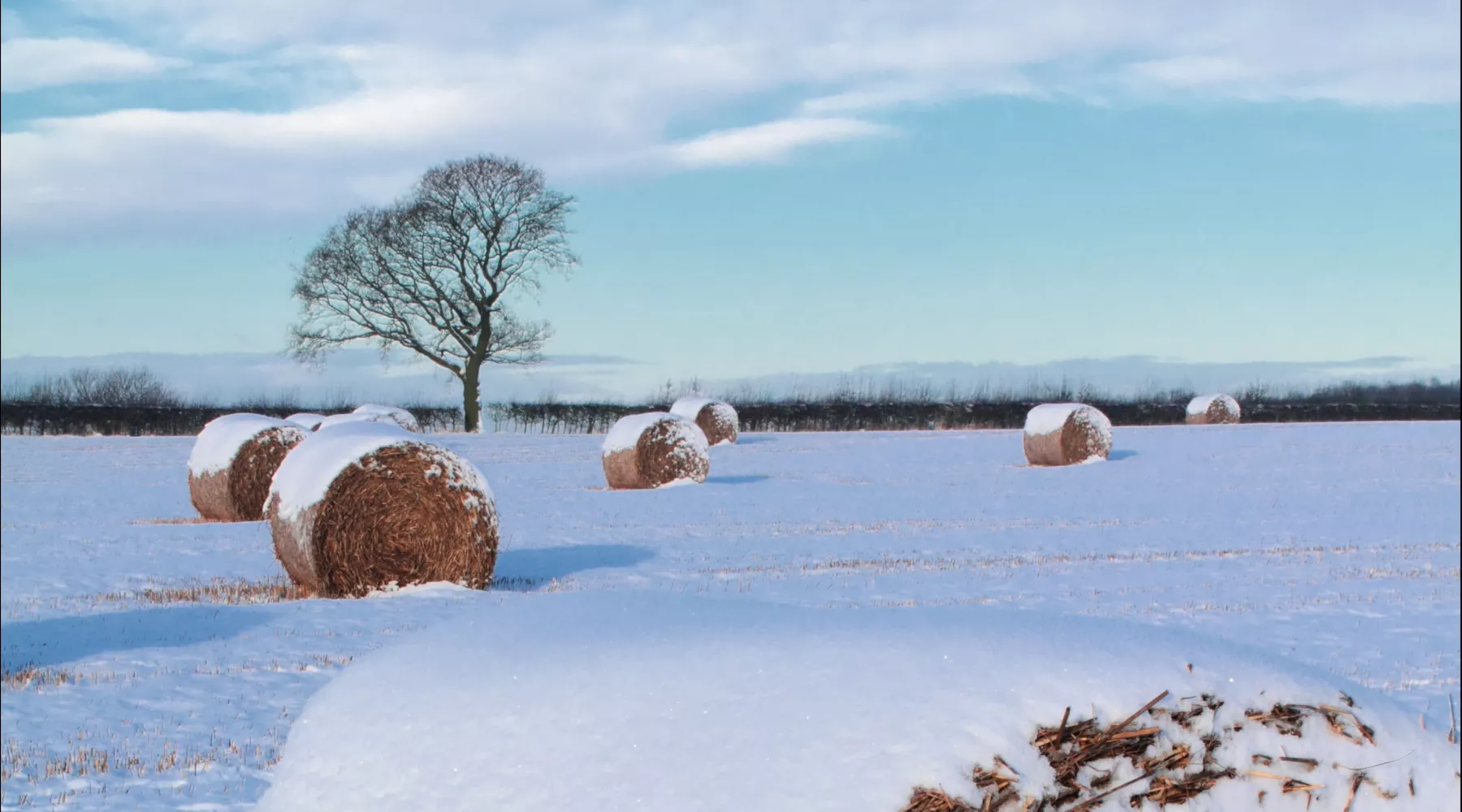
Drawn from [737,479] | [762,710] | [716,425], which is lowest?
[737,479]

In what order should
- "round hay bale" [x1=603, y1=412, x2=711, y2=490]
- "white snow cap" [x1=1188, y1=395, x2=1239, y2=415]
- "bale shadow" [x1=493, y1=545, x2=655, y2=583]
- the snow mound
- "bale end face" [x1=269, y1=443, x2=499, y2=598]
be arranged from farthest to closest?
1. "white snow cap" [x1=1188, y1=395, x2=1239, y2=415]
2. "round hay bale" [x1=603, y1=412, x2=711, y2=490]
3. "bale shadow" [x1=493, y1=545, x2=655, y2=583]
4. "bale end face" [x1=269, y1=443, x2=499, y2=598]
5. the snow mound

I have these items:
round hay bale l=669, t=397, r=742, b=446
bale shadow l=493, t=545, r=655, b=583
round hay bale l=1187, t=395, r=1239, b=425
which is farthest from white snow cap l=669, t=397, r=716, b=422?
bale shadow l=493, t=545, r=655, b=583

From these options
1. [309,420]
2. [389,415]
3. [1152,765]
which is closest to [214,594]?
[1152,765]

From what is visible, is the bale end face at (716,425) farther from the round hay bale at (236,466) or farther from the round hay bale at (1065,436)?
the round hay bale at (236,466)

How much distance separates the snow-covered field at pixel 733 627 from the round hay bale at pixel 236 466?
102 cm

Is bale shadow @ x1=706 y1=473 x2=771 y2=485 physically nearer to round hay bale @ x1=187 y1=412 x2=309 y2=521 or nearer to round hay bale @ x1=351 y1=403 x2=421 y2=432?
Answer: round hay bale @ x1=187 y1=412 x2=309 y2=521

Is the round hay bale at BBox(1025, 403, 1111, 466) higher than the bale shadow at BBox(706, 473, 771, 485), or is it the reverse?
the round hay bale at BBox(1025, 403, 1111, 466)

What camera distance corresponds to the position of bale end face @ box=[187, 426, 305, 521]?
18.1 metres

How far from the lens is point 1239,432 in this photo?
121ft

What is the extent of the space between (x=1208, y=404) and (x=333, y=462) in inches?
1466

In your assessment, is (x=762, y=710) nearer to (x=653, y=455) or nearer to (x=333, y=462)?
(x=333, y=462)

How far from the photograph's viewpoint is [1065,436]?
28.0m

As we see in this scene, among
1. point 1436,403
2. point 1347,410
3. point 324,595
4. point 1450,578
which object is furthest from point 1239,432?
point 324,595

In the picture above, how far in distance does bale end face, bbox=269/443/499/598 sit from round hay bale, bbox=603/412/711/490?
1075 cm
